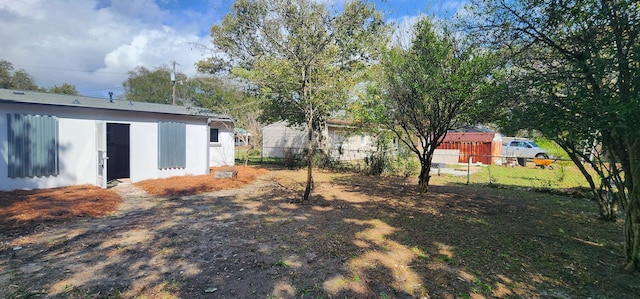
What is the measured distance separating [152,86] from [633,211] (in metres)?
47.6

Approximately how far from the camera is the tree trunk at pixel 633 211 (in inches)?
135

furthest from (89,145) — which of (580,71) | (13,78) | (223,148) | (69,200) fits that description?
(13,78)

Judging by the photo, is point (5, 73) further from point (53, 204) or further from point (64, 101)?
point (53, 204)

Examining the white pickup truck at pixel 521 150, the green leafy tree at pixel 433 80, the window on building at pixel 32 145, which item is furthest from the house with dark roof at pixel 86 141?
the white pickup truck at pixel 521 150

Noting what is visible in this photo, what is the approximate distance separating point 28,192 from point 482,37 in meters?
10.6

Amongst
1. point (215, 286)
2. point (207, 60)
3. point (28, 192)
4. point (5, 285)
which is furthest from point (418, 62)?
point (207, 60)

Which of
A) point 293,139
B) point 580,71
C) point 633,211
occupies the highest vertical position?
point 580,71

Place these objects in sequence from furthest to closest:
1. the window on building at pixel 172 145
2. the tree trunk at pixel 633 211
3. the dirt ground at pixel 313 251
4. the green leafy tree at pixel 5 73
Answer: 1. the green leafy tree at pixel 5 73
2. the window on building at pixel 172 145
3. the tree trunk at pixel 633 211
4. the dirt ground at pixel 313 251

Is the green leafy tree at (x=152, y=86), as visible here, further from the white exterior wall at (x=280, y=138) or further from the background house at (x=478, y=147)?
the background house at (x=478, y=147)

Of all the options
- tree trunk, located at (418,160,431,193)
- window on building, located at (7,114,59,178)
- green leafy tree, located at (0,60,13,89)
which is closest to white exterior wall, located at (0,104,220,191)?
window on building, located at (7,114,59,178)

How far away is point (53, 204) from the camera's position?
20.3ft

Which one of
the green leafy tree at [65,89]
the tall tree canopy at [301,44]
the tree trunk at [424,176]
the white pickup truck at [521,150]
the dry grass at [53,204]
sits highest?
the green leafy tree at [65,89]

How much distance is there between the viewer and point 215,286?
9.88 ft

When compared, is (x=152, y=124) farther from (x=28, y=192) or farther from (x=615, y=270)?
(x=615, y=270)
